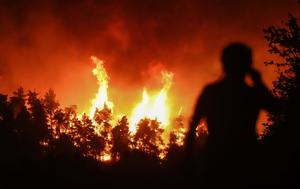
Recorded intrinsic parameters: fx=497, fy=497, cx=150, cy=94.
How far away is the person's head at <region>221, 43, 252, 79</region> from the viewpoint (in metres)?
5.98

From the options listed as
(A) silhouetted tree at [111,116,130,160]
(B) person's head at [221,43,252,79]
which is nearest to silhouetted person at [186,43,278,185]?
(B) person's head at [221,43,252,79]

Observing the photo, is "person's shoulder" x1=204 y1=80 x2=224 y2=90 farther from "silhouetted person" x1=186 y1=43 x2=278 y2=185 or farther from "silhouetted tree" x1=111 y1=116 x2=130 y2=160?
"silhouetted tree" x1=111 y1=116 x2=130 y2=160

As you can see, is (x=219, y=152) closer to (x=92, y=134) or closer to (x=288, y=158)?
(x=288, y=158)

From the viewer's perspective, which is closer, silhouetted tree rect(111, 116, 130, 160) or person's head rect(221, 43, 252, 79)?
person's head rect(221, 43, 252, 79)

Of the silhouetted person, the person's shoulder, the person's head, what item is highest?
the person's head

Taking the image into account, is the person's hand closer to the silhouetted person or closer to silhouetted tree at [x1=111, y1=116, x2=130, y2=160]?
the silhouetted person

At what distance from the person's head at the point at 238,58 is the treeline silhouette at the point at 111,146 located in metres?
0.71

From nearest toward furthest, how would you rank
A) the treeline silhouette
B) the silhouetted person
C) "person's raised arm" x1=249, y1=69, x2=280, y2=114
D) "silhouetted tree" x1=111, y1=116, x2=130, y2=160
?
the silhouetted person
"person's raised arm" x1=249, y1=69, x2=280, y2=114
the treeline silhouette
"silhouetted tree" x1=111, y1=116, x2=130, y2=160

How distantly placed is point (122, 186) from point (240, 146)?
32853 millimetres

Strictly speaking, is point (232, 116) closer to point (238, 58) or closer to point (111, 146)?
point (238, 58)

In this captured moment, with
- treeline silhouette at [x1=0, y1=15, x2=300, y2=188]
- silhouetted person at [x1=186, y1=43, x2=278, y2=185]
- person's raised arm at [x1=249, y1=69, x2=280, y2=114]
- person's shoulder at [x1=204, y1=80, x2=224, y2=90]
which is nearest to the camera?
silhouetted person at [x1=186, y1=43, x2=278, y2=185]

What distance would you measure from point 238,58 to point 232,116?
0.71 metres

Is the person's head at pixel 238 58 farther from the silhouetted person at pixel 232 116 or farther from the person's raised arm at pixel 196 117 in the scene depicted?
the person's raised arm at pixel 196 117

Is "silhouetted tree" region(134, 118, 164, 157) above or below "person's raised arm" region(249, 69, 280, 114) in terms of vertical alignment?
above
